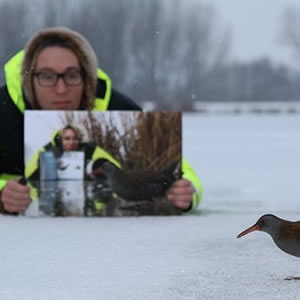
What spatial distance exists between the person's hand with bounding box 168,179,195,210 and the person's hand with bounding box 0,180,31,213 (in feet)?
1.34

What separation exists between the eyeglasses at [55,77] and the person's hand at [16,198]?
36 centimetres

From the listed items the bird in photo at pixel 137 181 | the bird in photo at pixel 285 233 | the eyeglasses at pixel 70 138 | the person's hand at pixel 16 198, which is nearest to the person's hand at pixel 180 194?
the bird in photo at pixel 137 181

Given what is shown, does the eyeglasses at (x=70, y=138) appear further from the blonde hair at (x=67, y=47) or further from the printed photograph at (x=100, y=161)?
the blonde hair at (x=67, y=47)

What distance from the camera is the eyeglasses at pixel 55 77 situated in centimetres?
219

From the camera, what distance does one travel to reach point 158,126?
2.02 m

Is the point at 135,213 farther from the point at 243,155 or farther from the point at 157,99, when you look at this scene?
the point at 157,99

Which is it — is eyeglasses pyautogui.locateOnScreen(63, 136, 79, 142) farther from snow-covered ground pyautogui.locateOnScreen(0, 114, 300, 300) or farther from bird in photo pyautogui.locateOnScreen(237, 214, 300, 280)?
bird in photo pyautogui.locateOnScreen(237, 214, 300, 280)

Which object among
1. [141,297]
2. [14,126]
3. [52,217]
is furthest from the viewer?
[14,126]

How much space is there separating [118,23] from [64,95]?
1377 centimetres

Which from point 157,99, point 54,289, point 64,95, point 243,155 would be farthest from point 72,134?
point 157,99

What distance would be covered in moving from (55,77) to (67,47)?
102 mm

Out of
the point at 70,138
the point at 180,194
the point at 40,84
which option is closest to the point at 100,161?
the point at 70,138

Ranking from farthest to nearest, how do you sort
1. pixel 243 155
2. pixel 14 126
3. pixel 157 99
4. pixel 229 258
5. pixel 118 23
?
pixel 118 23 → pixel 157 99 → pixel 243 155 → pixel 14 126 → pixel 229 258

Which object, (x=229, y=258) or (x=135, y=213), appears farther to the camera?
(x=135, y=213)
